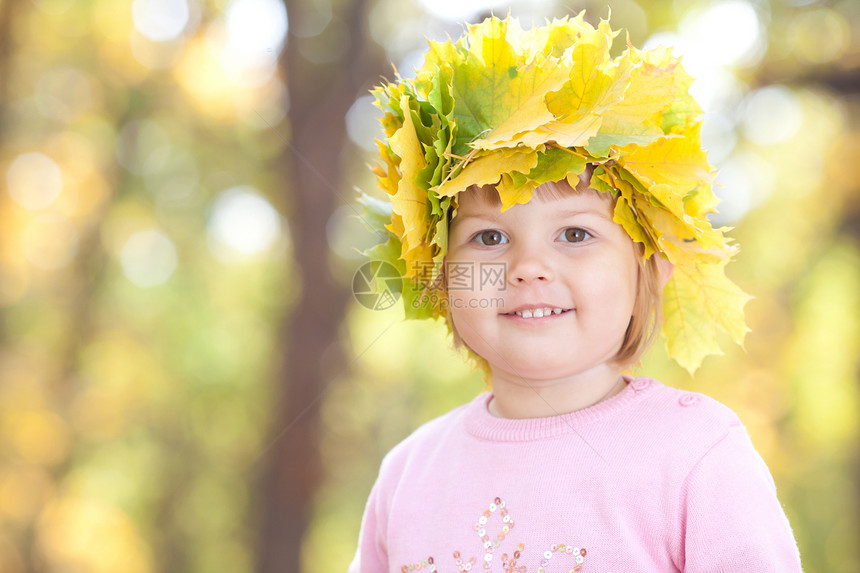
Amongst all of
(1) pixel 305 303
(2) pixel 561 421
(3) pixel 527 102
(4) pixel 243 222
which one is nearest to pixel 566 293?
(2) pixel 561 421

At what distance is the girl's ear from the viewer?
1567 mm

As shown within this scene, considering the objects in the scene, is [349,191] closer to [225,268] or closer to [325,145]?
[325,145]

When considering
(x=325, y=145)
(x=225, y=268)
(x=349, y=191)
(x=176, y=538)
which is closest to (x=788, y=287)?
(x=349, y=191)

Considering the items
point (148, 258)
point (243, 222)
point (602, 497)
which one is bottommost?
point (602, 497)

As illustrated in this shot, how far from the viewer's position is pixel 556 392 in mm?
1539

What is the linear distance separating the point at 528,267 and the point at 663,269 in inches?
14.2

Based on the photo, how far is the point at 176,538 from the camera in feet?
33.3

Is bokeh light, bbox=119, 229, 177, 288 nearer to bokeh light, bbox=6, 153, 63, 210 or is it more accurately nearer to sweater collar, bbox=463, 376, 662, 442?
bokeh light, bbox=6, 153, 63, 210

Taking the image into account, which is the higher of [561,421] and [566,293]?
[566,293]

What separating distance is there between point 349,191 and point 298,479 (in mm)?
1989

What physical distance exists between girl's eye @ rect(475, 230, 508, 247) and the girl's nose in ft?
0.19

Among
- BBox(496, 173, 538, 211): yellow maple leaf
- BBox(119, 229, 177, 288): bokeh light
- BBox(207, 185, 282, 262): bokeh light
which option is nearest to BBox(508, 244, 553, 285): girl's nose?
BBox(496, 173, 538, 211): yellow maple leaf

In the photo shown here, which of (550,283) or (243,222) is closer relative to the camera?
(550,283)

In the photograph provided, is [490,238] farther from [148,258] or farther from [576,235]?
[148,258]
